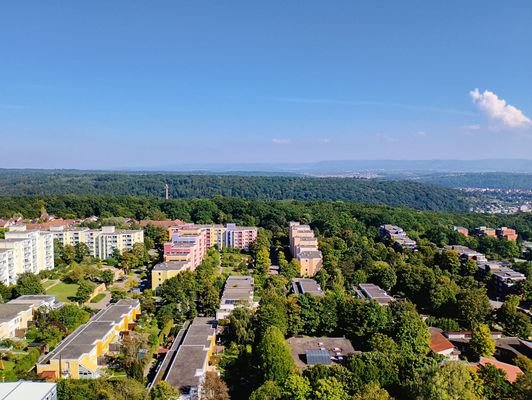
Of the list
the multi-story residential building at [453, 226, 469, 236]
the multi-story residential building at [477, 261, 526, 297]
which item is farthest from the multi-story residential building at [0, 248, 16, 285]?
the multi-story residential building at [453, 226, 469, 236]

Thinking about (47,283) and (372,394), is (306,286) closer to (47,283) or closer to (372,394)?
(372,394)

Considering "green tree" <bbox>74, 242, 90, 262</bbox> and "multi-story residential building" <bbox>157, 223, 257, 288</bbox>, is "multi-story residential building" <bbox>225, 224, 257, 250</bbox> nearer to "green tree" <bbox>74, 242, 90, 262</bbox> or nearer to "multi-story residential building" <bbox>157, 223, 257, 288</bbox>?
"multi-story residential building" <bbox>157, 223, 257, 288</bbox>

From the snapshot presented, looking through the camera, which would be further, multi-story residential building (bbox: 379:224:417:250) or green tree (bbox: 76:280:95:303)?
multi-story residential building (bbox: 379:224:417:250)

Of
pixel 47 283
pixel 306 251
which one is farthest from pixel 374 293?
pixel 47 283

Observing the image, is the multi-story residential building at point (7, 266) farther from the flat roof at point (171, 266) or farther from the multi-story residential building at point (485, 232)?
the multi-story residential building at point (485, 232)

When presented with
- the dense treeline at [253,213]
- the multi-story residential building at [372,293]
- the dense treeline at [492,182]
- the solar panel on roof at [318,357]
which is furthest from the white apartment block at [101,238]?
the dense treeline at [492,182]
